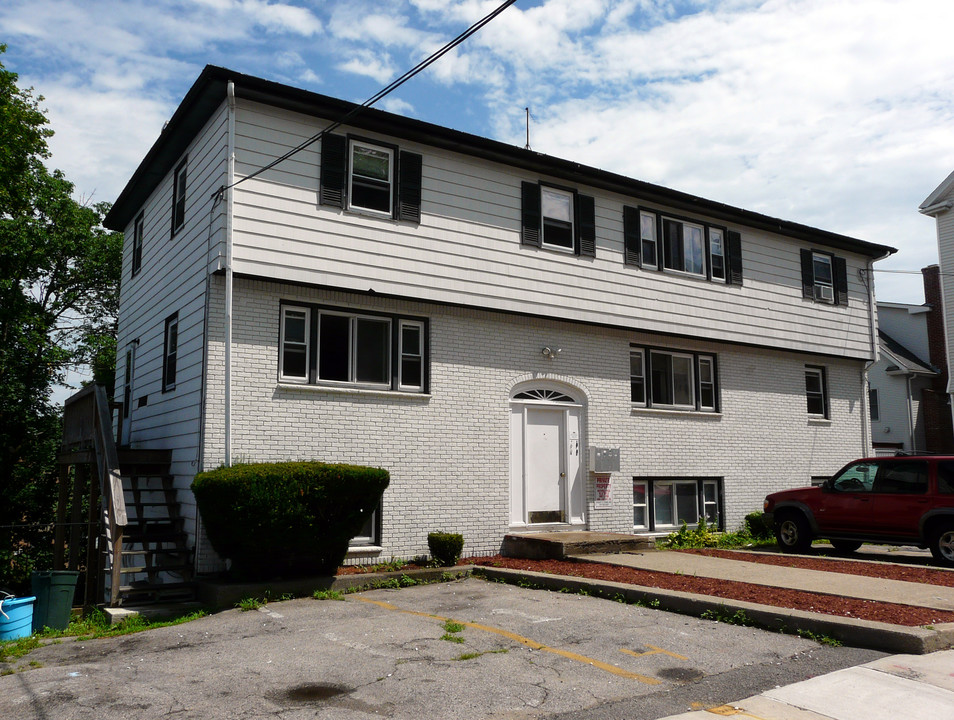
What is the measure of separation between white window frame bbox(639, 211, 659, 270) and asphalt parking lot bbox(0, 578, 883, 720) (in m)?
9.07

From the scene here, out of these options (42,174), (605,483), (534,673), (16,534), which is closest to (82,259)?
(42,174)

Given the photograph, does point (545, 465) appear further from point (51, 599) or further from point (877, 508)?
point (51, 599)

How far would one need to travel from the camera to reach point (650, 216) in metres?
17.2

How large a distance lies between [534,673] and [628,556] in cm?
697

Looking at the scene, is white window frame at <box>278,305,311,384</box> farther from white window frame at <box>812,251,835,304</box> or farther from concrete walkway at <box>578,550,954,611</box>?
white window frame at <box>812,251,835,304</box>

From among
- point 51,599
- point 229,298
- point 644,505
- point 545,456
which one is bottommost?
point 51,599

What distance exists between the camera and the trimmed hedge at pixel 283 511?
10133 millimetres

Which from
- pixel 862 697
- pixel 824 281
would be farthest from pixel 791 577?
pixel 824 281

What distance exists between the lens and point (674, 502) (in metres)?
17.1

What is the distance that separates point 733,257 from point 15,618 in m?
15.3

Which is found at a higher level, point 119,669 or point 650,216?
point 650,216

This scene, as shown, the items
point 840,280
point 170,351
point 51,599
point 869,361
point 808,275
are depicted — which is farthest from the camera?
point 869,361

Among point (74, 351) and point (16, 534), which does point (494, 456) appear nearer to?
point (16, 534)

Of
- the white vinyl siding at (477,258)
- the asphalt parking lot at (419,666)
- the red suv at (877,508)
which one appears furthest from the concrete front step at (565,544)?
the white vinyl siding at (477,258)
